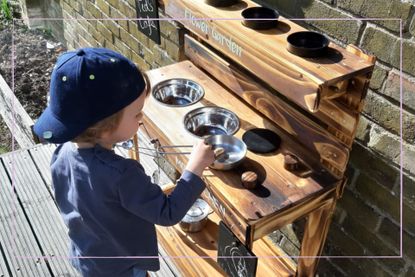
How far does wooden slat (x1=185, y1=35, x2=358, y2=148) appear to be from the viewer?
1.58m

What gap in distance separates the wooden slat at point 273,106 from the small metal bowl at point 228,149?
23 centimetres

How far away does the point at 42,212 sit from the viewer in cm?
273

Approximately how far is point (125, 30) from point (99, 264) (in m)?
1.92

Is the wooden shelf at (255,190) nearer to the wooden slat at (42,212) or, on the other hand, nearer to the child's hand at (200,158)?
the child's hand at (200,158)

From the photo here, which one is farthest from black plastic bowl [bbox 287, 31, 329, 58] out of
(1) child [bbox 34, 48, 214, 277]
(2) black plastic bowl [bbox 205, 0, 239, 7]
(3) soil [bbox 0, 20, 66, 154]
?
(3) soil [bbox 0, 20, 66, 154]

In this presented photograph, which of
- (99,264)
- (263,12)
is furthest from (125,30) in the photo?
(99,264)

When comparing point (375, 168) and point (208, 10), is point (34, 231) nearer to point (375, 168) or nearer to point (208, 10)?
point (208, 10)

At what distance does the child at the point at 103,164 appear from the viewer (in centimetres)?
136

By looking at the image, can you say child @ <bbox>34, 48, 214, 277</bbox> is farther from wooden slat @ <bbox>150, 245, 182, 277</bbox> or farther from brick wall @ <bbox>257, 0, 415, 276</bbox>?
wooden slat @ <bbox>150, 245, 182, 277</bbox>

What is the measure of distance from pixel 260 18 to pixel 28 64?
3.30m

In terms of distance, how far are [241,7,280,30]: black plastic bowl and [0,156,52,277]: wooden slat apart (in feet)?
5.47

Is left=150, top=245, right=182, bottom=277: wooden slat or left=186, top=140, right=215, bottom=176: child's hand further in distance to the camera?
left=150, top=245, right=182, bottom=277: wooden slat

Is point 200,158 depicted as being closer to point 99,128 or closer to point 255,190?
point 255,190

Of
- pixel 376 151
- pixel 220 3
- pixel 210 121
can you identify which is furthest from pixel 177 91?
pixel 376 151
